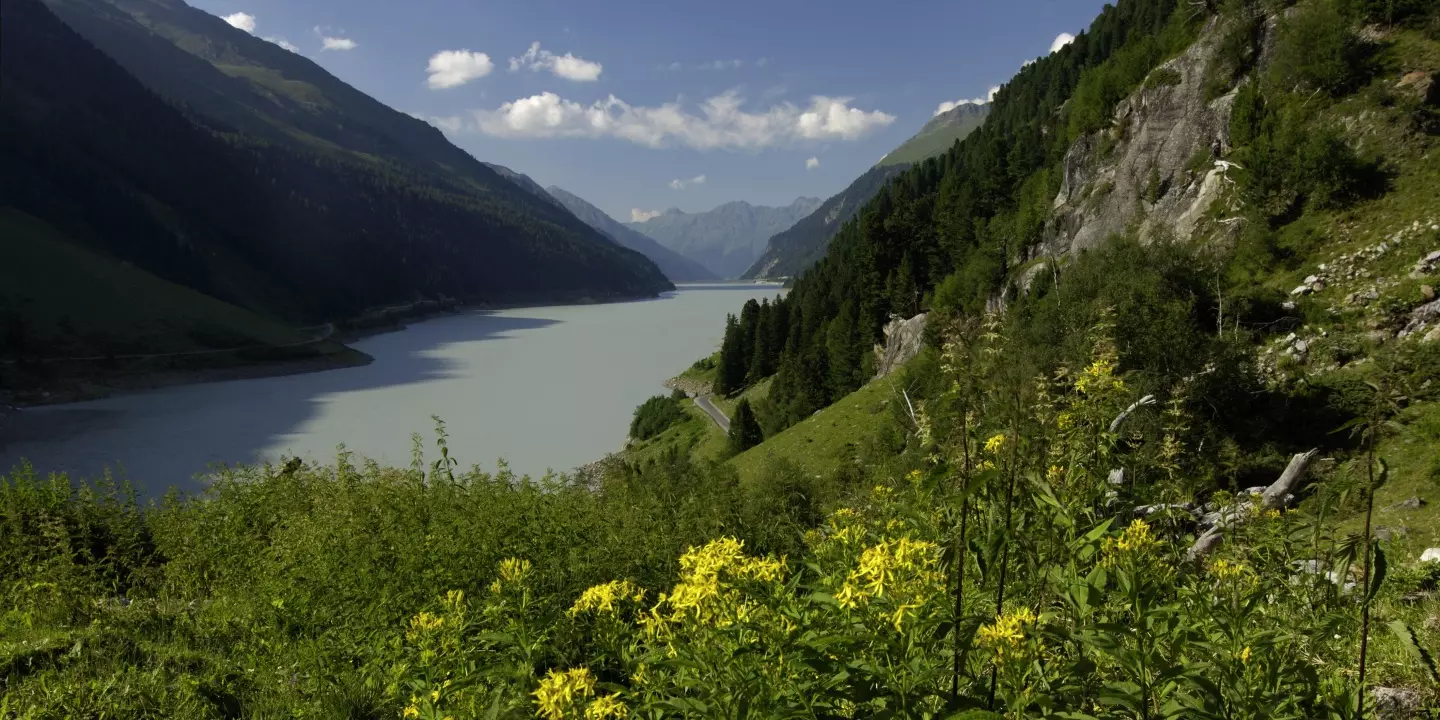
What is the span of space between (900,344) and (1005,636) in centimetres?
3967

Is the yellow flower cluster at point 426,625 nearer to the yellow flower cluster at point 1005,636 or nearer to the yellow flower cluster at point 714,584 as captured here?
the yellow flower cluster at point 714,584

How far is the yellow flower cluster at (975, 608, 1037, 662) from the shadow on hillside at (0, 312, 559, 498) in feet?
98.7

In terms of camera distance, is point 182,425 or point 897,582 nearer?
point 897,582

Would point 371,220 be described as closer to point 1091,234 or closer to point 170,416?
point 170,416

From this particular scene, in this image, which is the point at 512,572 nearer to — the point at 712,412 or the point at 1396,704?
the point at 1396,704

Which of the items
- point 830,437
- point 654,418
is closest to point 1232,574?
point 830,437

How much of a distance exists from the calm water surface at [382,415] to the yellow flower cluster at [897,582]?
89.9ft

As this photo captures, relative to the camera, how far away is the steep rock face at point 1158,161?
78.4ft

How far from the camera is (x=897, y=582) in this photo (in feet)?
7.54

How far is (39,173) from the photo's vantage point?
4417 inches

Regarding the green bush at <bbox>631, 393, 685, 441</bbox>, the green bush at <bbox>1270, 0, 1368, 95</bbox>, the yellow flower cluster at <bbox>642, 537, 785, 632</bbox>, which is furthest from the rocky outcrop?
the yellow flower cluster at <bbox>642, 537, 785, 632</bbox>

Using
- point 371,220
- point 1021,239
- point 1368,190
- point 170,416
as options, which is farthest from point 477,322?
point 1368,190

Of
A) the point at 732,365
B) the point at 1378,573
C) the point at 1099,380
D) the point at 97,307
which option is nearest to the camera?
the point at 1378,573

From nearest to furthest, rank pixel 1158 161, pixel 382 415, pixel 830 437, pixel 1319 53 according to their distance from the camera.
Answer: pixel 1319 53 → pixel 1158 161 → pixel 830 437 → pixel 382 415
